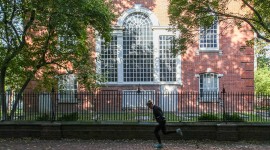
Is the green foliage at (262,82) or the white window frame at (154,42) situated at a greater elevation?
the white window frame at (154,42)

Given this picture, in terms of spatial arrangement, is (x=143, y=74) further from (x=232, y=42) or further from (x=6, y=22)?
(x=6, y=22)

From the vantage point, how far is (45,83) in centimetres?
1992

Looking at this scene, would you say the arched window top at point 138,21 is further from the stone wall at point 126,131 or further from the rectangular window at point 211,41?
the stone wall at point 126,131

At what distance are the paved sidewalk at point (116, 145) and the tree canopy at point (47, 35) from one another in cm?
288

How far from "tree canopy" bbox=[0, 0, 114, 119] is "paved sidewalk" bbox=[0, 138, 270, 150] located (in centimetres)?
288

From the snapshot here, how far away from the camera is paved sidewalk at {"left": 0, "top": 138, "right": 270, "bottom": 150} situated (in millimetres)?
14422

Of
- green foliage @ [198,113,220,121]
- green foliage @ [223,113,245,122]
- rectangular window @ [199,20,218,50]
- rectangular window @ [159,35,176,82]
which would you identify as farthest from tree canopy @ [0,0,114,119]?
rectangular window @ [199,20,218,50]

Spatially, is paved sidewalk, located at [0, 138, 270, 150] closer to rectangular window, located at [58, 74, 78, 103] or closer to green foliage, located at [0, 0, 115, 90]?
rectangular window, located at [58, 74, 78, 103]

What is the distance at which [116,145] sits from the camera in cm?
1498

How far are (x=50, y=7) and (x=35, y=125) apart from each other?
5226 millimetres

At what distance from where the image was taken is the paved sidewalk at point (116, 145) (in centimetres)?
1442

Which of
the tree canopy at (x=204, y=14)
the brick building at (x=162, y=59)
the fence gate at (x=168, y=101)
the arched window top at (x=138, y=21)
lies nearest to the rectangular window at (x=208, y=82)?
the brick building at (x=162, y=59)

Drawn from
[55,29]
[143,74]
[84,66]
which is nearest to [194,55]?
[143,74]

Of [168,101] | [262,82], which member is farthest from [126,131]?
[262,82]
